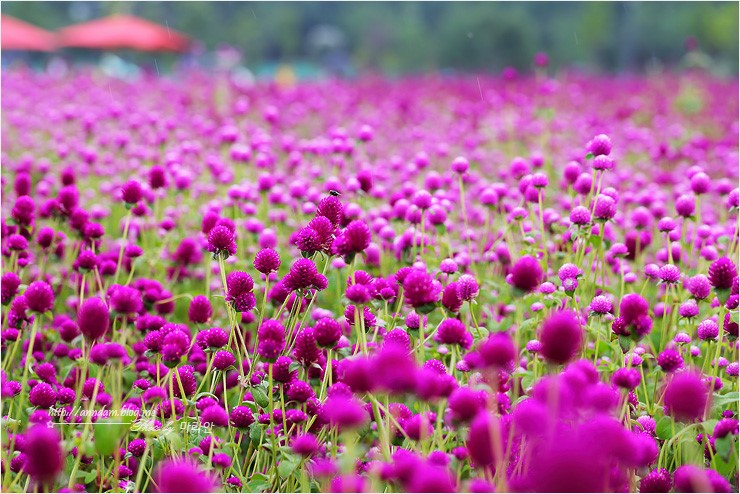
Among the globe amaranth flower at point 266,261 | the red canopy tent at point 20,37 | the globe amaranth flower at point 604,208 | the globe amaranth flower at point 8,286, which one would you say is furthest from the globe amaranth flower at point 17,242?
the red canopy tent at point 20,37

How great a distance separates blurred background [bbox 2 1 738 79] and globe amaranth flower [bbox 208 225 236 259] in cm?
2209

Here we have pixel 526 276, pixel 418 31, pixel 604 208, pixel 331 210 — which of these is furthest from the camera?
pixel 418 31

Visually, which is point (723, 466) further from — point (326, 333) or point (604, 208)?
point (326, 333)

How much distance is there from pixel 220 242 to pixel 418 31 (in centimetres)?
3537

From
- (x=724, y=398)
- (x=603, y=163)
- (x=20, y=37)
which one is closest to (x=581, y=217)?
(x=603, y=163)

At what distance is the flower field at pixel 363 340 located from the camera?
92 centimetres

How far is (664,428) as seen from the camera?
140cm

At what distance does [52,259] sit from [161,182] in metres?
0.59

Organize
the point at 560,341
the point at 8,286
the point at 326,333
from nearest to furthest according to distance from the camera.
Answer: the point at 560,341, the point at 326,333, the point at 8,286

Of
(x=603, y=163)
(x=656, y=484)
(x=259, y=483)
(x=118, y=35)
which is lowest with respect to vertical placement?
(x=259, y=483)

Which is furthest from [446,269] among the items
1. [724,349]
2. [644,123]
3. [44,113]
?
[644,123]

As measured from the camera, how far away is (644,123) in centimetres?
713

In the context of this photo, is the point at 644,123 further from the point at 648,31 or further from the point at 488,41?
the point at 648,31

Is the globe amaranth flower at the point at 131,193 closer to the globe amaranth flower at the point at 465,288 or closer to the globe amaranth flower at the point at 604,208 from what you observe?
the globe amaranth flower at the point at 465,288
